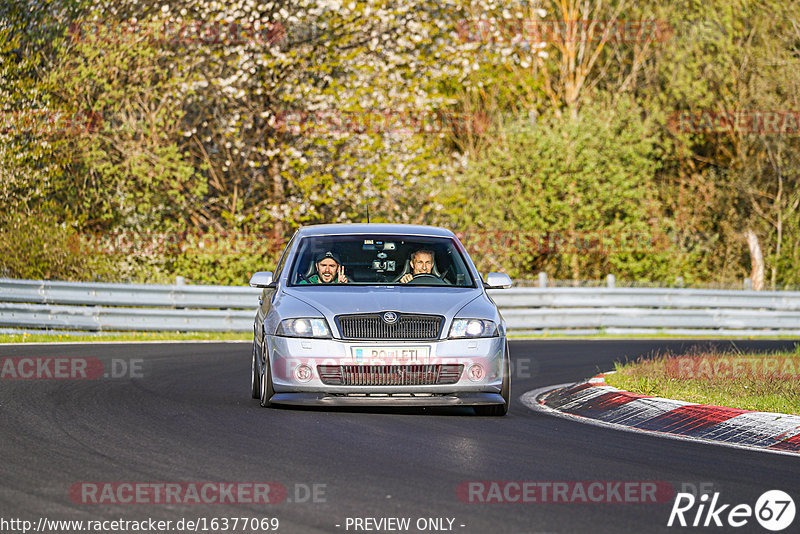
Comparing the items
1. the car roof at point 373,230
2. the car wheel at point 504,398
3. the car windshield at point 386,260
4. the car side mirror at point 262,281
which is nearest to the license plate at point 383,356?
the car wheel at point 504,398

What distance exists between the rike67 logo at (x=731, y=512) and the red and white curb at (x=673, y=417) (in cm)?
239

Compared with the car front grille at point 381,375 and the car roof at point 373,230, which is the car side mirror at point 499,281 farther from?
the car front grille at point 381,375

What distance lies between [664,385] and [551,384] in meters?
2.09

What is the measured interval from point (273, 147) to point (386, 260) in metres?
17.0

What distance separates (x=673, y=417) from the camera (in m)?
11.1

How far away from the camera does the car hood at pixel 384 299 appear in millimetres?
11102

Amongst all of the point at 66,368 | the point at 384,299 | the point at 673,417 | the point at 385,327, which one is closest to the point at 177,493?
the point at 385,327

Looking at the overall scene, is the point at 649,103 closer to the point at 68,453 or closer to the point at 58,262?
the point at 58,262

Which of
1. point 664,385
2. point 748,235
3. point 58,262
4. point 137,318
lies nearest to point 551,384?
point 664,385

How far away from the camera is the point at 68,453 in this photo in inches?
336

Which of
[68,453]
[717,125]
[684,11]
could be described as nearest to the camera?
[68,453]

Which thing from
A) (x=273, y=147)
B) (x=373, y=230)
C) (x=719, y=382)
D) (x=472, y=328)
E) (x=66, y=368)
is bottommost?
(x=66, y=368)

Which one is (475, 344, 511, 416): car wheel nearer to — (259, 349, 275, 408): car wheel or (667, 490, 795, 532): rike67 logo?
(259, 349, 275, 408): car wheel

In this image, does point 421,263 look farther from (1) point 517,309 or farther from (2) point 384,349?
(1) point 517,309
